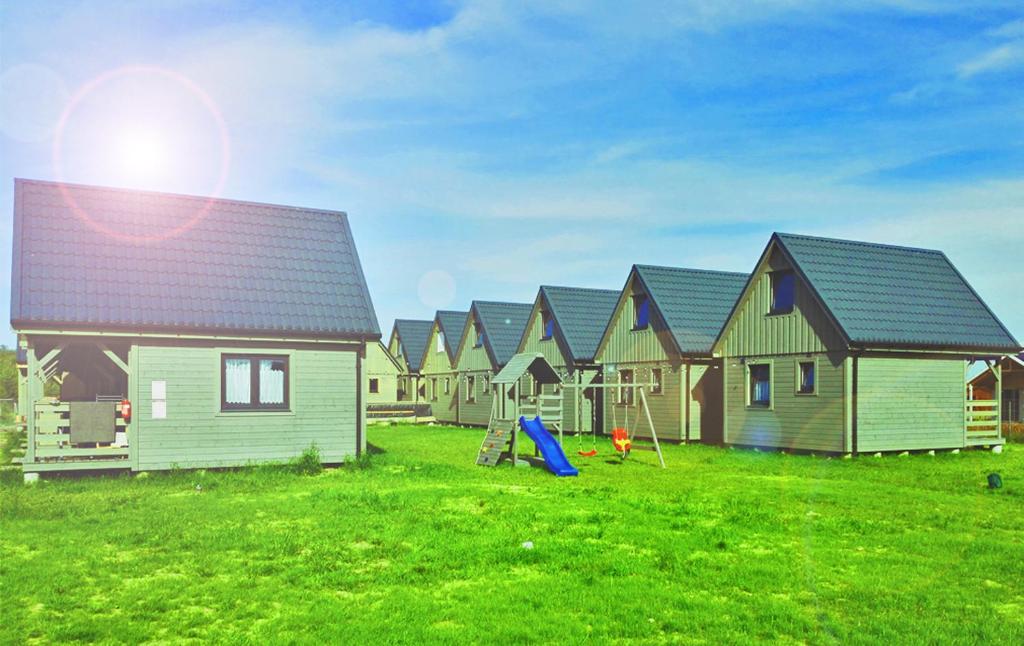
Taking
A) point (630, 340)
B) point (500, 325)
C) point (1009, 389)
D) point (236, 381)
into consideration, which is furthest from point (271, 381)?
point (1009, 389)

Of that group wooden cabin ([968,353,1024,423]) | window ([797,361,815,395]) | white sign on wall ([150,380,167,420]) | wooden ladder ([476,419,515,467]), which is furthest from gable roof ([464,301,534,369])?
white sign on wall ([150,380,167,420])

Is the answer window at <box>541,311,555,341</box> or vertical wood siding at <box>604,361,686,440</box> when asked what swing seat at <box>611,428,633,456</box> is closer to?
vertical wood siding at <box>604,361,686,440</box>

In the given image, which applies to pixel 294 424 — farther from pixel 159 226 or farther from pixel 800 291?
pixel 800 291

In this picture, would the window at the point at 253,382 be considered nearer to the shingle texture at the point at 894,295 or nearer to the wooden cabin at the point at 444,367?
the shingle texture at the point at 894,295

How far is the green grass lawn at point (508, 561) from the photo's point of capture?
24.5 feet

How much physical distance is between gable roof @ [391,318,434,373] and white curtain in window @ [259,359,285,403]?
114ft

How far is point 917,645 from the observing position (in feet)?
22.6

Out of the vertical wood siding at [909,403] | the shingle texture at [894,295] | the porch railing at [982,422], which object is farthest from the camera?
the porch railing at [982,422]

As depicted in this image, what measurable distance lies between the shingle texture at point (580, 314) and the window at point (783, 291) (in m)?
10.6

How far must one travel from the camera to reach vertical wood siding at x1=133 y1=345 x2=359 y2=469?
19016 millimetres

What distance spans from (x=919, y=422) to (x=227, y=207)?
20.6 meters

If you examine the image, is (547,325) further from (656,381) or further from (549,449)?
(549,449)

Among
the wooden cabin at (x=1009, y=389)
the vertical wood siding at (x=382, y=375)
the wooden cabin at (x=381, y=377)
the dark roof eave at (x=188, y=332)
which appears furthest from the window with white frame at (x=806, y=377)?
the vertical wood siding at (x=382, y=375)

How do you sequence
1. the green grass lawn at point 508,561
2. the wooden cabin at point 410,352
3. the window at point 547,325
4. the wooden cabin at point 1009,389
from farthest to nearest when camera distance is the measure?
1. the wooden cabin at point 410,352
2. the wooden cabin at point 1009,389
3. the window at point 547,325
4. the green grass lawn at point 508,561
